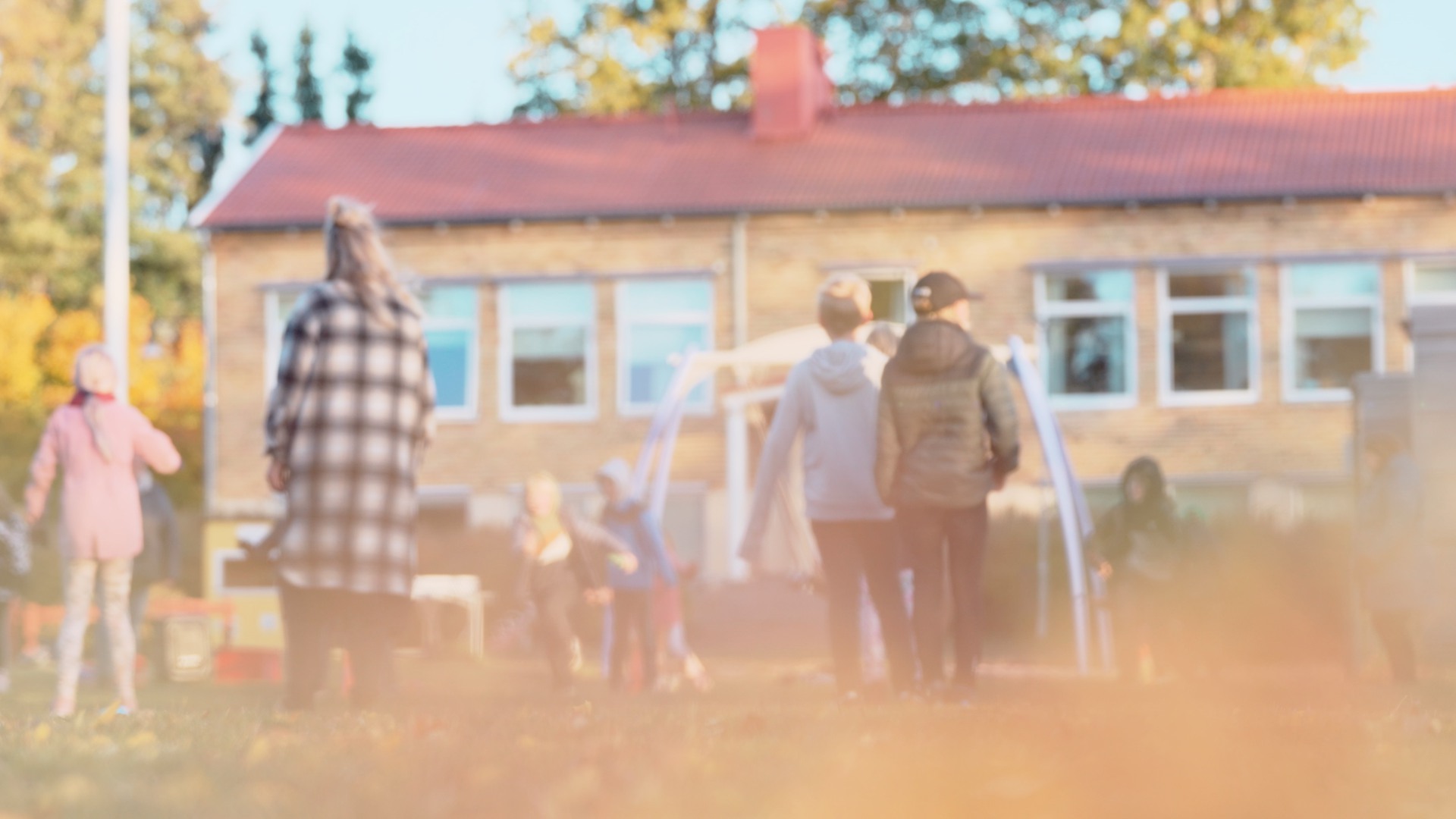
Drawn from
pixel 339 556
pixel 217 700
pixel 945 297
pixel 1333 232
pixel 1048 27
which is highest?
pixel 1048 27

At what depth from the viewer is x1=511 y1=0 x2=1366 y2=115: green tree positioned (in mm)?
42281

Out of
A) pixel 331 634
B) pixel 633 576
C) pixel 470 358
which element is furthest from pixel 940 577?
pixel 470 358

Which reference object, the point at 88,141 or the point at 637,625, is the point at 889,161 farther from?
the point at 88,141

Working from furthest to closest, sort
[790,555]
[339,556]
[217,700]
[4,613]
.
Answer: [790,555]
[4,613]
[217,700]
[339,556]

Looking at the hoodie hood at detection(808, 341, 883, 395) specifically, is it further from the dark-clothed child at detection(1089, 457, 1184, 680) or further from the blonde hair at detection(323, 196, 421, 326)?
the dark-clothed child at detection(1089, 457, 1184, 680)

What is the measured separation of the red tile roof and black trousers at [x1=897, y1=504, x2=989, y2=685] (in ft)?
70.2

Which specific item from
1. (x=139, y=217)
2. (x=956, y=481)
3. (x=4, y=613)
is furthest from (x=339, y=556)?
(x=139, y=217)

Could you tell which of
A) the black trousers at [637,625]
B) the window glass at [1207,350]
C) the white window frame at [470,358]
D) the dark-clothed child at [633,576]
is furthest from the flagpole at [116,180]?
the window glass at [1207,350]

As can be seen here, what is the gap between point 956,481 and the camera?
9.37 meters

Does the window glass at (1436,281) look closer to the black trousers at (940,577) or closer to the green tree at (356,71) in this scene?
the black trousers at (940,577)

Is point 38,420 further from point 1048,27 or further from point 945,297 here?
point 945,297

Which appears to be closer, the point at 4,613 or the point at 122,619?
the point at 122,619

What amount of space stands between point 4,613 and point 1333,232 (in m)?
19.3

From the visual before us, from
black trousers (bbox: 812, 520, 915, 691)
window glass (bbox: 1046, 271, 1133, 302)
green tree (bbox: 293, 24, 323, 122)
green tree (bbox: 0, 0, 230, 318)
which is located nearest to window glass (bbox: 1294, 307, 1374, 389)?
window glass (bbox: 1046, 271, 1133, 302)
